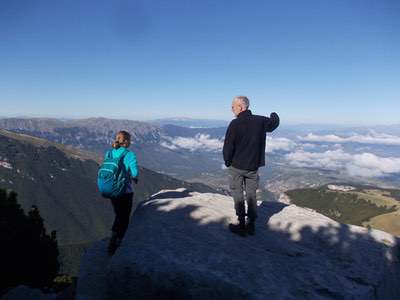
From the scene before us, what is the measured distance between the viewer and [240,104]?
13.9 m

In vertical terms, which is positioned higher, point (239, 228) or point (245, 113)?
point (245, 113)

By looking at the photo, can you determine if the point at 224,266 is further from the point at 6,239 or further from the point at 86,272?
the point at 6,239

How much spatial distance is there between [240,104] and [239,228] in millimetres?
5194

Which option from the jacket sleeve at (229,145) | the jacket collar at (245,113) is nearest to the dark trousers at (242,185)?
the jacket sleeve at (229,145)

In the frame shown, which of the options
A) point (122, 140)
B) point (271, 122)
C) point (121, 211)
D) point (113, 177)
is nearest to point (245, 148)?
point (271, 122)

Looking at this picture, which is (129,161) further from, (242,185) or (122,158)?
(242,185)

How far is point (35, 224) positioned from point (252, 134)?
152 ft

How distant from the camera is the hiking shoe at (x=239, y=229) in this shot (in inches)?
580

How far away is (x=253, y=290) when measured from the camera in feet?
34.8

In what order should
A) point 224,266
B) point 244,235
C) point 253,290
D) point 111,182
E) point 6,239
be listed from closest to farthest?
point 253,290 → point 224,266 → point 111,182 → point 244,235 → point 6,239

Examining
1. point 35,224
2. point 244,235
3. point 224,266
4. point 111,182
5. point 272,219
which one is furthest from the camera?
point 35,224

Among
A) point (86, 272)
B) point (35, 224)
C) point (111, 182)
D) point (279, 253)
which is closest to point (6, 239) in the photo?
point (35, 224)

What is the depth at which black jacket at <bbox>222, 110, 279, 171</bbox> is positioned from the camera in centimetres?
1362

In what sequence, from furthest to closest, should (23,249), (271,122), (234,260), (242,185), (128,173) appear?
(23,249) → (242,185) → (271,122) → (128,173) → (234,260)
